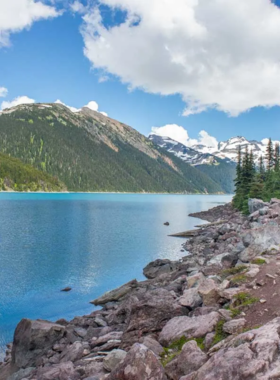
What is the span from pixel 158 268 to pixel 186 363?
85.7ft

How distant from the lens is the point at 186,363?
9.25 m

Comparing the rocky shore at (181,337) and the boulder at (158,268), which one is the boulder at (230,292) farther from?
the boulder at (158,268)

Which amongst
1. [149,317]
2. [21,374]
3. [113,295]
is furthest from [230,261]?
[21,374]

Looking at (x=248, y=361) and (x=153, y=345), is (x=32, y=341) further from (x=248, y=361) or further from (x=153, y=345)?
(x=248, y=361)

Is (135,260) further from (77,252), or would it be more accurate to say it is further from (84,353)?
(84,353)

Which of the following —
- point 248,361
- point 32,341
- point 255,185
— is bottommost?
point 32,341

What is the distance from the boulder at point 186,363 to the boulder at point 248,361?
740 millimetres

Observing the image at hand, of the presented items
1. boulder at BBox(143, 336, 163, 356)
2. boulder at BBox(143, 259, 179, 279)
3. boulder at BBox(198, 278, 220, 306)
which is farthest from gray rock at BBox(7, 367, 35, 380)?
boulder at BBox(143, 259, 179, 279)

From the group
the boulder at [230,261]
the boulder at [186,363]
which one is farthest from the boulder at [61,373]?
the boulder at [230,261]

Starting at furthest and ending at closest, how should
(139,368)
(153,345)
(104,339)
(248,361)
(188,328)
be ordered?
(104,339), (188,328), (153,345), (139,368), (248,361)

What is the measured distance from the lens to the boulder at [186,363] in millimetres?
9070

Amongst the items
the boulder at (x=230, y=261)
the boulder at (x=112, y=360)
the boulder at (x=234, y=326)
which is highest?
the boulder at (x=234, y=326)

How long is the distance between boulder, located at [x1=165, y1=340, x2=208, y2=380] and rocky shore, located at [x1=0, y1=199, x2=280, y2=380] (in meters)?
0.03

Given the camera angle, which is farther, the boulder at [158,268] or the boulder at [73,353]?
the boulder at [158,268]
